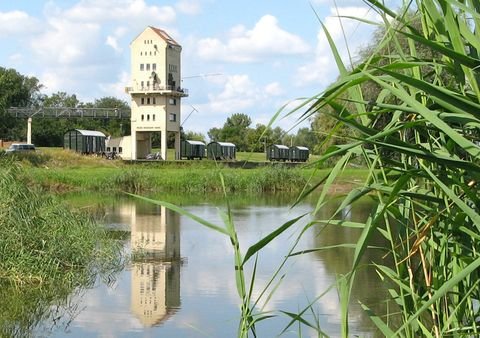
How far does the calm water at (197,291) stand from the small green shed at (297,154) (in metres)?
45.2

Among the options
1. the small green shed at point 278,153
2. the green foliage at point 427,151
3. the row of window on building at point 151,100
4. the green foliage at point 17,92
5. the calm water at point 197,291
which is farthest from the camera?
the green foliage at point 17,92

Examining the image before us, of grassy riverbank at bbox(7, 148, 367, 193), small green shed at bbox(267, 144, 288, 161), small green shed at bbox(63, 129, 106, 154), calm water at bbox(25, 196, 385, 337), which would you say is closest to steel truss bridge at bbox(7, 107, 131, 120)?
small green shed at bbox(63, 129, 106, 154)

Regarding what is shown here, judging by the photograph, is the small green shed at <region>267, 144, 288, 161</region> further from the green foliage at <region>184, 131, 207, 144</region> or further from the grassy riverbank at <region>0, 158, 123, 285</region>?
the grassy riverbank at <region>0, 158, 123, 285</region>

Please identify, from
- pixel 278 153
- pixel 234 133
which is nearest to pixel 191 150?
pixel 278 153

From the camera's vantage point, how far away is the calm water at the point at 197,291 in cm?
866

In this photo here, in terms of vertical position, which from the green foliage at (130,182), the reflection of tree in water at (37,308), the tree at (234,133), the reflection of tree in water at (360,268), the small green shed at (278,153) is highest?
the tree at (234,133)

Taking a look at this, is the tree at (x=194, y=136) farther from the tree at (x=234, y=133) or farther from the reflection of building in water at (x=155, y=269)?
the reflection of building in water at (x=155, y=269)

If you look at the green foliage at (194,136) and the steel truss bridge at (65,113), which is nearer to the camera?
the steel truss bridge at (65,113)

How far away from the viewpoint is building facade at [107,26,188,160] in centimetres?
5900

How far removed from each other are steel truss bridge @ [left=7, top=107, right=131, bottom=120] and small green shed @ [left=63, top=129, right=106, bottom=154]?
7.85 metres

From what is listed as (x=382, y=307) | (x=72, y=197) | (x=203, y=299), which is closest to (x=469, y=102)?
(x=382, y=307)

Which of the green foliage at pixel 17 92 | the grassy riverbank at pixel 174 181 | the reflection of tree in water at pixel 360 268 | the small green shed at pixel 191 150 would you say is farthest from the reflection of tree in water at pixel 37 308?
the green foliage at pixel 17 92

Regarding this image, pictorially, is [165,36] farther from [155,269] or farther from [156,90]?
[155,269]

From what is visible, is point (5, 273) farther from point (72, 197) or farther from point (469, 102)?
point (72, 197)
